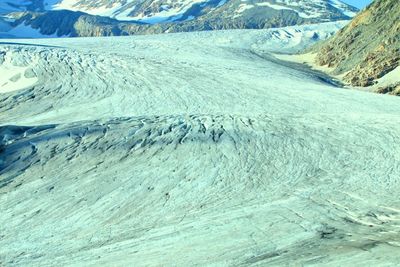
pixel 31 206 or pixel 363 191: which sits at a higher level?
pixel 363 191

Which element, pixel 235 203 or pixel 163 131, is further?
pixel 163 131

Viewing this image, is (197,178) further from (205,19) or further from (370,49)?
(205,19)

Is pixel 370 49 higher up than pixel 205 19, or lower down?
higher up

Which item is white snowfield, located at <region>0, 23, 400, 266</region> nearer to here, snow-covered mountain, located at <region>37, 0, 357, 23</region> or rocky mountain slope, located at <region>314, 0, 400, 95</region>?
rocky mountain slope, located at <region>314, 0, 400, 95</region>

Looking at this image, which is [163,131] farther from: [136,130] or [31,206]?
[31,206]

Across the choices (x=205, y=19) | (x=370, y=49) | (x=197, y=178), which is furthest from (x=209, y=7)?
(x=197, y=178)

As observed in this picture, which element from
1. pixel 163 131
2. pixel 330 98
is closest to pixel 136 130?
pixel 163 131
